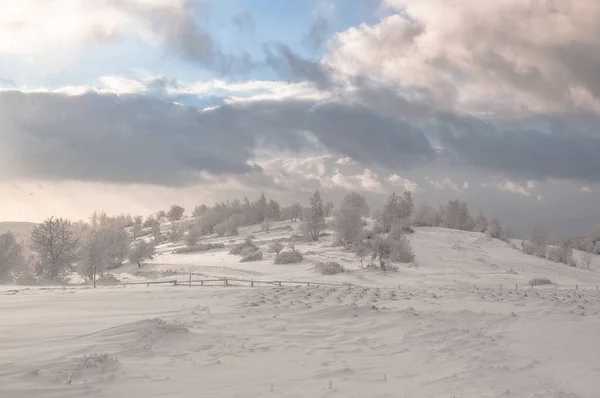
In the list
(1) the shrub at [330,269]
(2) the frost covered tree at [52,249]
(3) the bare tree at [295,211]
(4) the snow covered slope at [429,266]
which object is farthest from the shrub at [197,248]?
(3) the bare tree at [295,211]

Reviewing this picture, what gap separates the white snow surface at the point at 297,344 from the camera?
982cm

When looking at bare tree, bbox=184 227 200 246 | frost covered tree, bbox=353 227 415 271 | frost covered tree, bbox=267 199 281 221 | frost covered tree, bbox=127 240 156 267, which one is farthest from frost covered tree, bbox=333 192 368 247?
frost covered tree, bbox=267 199 281 221

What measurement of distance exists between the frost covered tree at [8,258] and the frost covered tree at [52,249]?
1528 mm

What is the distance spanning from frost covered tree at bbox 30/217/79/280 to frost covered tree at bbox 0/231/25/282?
5.01ft

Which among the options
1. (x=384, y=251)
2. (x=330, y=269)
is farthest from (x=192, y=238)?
(x=330, y=269)

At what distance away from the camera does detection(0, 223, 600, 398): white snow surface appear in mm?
9820

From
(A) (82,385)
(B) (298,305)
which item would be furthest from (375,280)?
(A) (82,385)

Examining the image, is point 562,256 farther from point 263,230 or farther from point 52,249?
point 52,249

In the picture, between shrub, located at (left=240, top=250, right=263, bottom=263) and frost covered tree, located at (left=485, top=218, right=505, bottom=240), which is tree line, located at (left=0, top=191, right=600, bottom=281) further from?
shrub, located at (left=240, top=250, right=263, bottom=263)

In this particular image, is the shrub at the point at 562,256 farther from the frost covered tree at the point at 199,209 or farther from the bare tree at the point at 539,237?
the frost covered tree at the point at 199,209

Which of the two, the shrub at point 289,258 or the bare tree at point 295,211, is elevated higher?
the bare tree at point 295,211

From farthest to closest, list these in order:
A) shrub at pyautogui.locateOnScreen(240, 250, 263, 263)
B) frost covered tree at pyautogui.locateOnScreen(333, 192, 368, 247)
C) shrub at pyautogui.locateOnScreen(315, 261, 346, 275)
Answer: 1. frost covered tree at pyautogui.locateOnScreen(333, 192, 368, 247)
2. shrub at pyautogui.locateOnScreen(240, 250, 263, 263)
3. shrub at pyautogui.locateOnScreen(315, 261, 346, 275)

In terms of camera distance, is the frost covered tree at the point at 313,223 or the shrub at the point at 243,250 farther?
the frost covered tree at the point at 313,223

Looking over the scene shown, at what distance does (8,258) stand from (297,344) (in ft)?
138
